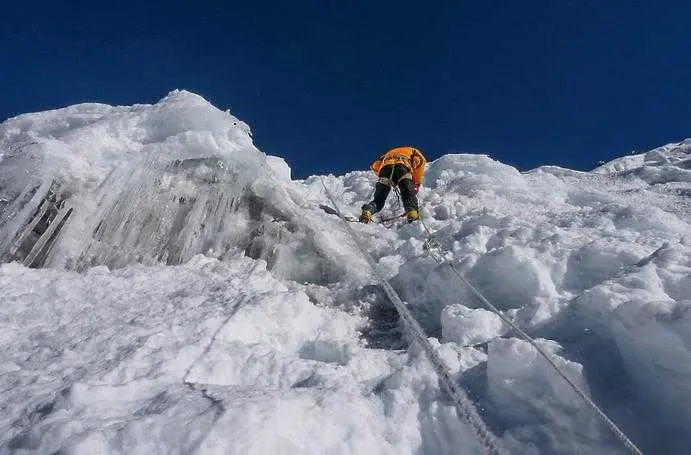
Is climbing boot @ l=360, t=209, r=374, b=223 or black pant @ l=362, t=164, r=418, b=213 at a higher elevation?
black pant @ l=362, t=164, r=418, b=213

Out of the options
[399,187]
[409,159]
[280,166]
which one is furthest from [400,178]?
[280,166]

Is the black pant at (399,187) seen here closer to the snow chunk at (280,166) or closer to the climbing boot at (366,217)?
the climbing boot at (366,217)

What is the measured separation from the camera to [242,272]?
520 centimetres

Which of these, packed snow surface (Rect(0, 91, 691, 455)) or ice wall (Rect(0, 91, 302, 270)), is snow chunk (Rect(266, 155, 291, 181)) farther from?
ice wall (Rect(0, 91, 302, 270))

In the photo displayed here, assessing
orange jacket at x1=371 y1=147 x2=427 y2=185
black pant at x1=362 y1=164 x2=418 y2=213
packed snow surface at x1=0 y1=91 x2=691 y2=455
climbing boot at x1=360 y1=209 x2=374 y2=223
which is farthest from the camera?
orange jacket at x1=371 y1=147 x2=427 y2=185

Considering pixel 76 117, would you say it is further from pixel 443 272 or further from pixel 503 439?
pixel 503 439

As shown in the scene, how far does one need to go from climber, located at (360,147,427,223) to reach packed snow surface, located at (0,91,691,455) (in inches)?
12.4

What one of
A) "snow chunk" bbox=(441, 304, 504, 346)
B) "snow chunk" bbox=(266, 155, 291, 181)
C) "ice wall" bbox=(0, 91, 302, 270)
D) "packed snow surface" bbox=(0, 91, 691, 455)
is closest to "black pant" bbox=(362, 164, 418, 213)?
"packed snow surface" bbox=(0, 91, 691, 455)

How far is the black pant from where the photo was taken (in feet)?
23.7

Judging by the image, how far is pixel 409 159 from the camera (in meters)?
8.03

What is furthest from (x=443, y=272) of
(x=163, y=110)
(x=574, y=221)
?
(x=163, y=110)

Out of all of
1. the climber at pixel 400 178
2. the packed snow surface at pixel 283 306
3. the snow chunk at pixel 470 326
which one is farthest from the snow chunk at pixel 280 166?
the snow chunk at pixel 470 326

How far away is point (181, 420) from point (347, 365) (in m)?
1.33

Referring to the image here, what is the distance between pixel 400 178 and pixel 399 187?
0.50 feet
